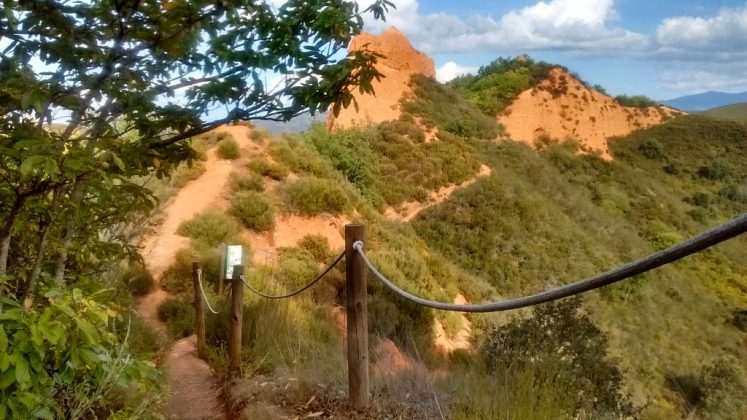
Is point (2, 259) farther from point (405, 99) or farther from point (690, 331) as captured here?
point (405, 99)

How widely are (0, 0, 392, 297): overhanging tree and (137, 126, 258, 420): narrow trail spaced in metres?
1.68

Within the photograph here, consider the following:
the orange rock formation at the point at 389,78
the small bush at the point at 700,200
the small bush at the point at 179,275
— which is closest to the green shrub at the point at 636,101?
the small bush at the point at 700,200

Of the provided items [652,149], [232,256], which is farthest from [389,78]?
[232,256]

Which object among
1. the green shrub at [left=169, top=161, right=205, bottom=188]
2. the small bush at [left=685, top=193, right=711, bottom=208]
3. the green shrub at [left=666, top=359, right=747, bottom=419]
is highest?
the green shrub at [left=169, top=161, right=205, bottom=188]

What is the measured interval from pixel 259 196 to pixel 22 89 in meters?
→ 10.5

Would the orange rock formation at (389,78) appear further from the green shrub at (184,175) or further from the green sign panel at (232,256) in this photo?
the green sign panel at (232,256)

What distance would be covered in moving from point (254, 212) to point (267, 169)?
2479 millimetres

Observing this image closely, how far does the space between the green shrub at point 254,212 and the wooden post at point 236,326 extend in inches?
263

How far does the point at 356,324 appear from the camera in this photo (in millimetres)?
3465

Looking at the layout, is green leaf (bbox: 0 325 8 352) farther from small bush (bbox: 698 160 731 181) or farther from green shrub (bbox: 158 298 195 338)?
small bush (bbox: 698 160 731 181)

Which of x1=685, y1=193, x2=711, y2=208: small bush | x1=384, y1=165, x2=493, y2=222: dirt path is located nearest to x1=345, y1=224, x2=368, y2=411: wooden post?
x1=384, y1=165, x2=493, y2=222: dirt path

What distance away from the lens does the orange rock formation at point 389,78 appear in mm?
27141

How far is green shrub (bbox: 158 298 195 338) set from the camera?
686 cm

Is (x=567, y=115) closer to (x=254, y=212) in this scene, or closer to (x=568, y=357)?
(x=254, y=212)
